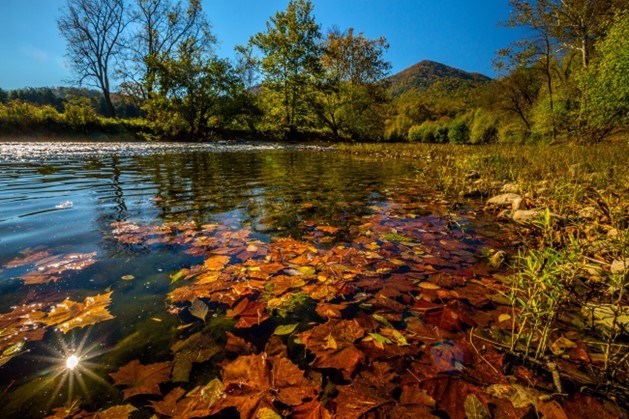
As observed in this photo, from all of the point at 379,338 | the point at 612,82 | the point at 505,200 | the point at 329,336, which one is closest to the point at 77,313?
the point at 329,336

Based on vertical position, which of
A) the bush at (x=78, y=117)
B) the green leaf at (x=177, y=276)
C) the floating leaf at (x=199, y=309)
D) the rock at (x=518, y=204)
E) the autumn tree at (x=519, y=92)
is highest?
the autumn tree at (x=519, y=92)

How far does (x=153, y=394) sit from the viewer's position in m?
1.29

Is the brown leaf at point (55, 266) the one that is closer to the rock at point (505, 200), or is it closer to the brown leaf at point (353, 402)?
the brown leaf at point (353, 402)

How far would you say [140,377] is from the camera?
137 centimetres

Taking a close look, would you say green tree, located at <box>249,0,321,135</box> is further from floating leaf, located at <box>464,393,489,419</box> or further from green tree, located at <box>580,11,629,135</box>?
floating leaf, located at <box>464,393,489,419</box>

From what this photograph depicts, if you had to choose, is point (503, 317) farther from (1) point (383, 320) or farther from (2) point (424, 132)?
(2) point (424, 132)

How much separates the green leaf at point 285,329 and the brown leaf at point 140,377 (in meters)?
0.60

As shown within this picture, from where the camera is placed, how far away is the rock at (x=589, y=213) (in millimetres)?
3291

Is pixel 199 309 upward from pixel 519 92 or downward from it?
downward

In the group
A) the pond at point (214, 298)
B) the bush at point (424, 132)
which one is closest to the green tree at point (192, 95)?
the pond at point (214, 298)

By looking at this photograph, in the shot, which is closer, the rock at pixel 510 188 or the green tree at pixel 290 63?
the rock at pixel 510 188

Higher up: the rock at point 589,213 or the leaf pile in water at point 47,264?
the rock at point 589,213

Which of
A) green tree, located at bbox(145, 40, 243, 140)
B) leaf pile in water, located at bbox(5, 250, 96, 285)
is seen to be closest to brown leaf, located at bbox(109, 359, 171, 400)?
leaf pile in water, located at bbox(5, 250, 96, 285)

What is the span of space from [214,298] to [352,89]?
1237 inches
